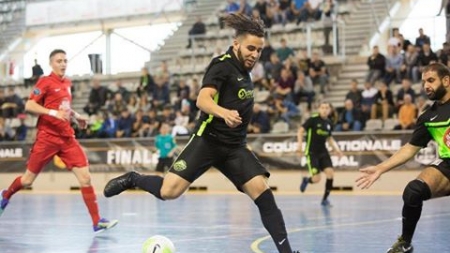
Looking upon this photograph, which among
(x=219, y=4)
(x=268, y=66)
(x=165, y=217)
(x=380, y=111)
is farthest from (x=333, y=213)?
(x=219, y=4)

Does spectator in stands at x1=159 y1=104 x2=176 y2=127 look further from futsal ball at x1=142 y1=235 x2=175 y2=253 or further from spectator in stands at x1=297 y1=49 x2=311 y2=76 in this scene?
futsal ball at x1=142 y1=235 x2=175 y2=253

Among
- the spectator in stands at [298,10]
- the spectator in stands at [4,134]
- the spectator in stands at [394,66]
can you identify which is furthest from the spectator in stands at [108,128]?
the spectator in stands at [394,66]

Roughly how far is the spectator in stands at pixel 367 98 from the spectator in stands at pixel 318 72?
2.21 m

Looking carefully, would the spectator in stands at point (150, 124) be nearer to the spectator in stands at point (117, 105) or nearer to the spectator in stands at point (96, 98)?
the spectator in stands at point (117, 105)

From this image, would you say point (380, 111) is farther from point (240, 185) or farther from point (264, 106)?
point (240, 185)

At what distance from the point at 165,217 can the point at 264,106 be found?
482 inches

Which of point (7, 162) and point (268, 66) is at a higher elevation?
Result: point (268, 66)

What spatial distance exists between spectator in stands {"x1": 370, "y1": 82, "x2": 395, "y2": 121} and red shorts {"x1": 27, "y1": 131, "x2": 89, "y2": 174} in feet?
45.2

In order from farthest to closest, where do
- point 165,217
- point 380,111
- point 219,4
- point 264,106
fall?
point 219,4 → point 264,106 → point 380,111 → point 165,217

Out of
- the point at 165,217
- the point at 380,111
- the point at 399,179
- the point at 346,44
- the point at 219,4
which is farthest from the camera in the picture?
the point at 219,4

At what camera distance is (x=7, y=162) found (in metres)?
30.4

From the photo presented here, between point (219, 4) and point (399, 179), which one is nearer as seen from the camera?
point (399, 179)

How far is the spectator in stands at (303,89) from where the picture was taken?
1073 inches

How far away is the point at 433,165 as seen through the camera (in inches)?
379
